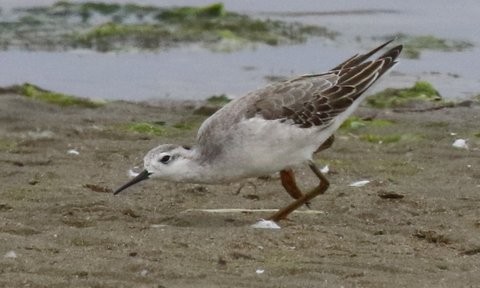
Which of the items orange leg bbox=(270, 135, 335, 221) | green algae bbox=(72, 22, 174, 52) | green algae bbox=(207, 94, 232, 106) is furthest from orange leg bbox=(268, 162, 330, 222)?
green algae bbox=(72, 22, 174, 52)

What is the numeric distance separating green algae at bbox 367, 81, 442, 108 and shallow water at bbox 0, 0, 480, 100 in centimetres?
63

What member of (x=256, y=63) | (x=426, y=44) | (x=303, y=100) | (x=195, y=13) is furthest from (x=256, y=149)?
(x=195, y=13)

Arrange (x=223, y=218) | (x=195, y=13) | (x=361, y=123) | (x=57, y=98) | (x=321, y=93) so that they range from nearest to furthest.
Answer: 1. (x=223, y=218)
2. (x=321, y=93)
3. (x=361, y=123)
4. (x=57, y=98)
5. (x=195, y=13)

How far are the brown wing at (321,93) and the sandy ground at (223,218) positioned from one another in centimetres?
79

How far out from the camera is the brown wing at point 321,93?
9.74 m

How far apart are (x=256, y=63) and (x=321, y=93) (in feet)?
28.8

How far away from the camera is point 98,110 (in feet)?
47.4

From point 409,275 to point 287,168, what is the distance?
204cm

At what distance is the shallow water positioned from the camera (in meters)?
16.9

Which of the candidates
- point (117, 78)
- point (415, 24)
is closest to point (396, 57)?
point (117, 78)

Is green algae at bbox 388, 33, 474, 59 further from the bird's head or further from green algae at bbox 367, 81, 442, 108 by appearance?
the bird's head

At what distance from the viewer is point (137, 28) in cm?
2106

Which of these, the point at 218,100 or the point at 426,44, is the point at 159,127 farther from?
the point at 426,44

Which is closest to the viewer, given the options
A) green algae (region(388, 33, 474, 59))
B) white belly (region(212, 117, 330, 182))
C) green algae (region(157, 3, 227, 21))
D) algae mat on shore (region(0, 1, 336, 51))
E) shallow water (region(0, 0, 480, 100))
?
white belly (region(212, 117, 330, 182))
